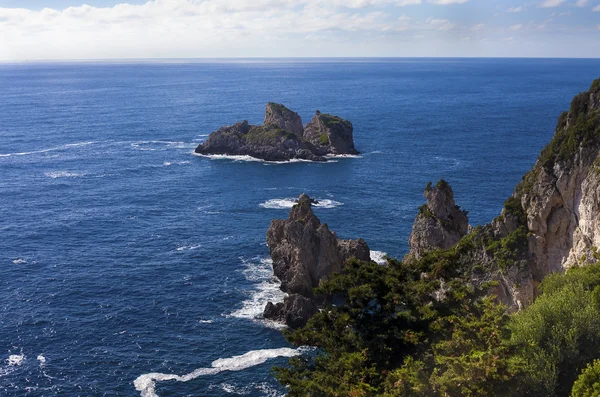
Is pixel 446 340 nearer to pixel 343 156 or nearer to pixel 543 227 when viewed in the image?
pixel 543 227

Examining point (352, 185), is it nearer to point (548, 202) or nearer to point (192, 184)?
→ point (192, 184)

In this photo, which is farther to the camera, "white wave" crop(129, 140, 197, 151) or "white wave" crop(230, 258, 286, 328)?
"white wave" crop(129, 140, 197, 151)

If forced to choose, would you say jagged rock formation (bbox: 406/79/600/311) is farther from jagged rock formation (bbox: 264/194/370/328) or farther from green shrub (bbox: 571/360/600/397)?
jagged rock formation (bbox: 264/194/370/328)

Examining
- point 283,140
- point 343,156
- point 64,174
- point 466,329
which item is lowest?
point 64,174

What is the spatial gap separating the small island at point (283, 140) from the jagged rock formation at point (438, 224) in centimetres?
8610

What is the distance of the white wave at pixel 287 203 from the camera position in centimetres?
12569

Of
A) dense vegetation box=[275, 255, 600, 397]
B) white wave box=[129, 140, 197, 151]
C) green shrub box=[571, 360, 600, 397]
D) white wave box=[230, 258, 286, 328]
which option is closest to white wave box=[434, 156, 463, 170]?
white wave box=[230, 258, 286, 328]

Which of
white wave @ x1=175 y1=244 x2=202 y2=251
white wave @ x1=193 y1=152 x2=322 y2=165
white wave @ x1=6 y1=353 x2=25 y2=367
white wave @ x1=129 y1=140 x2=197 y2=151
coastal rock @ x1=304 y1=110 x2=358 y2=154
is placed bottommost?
white wave @ x1=6 y1=353 x2=25 y2=367

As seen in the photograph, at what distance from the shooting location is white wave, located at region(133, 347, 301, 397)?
63.6 metres

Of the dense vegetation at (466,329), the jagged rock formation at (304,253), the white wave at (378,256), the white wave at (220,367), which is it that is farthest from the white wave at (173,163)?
the dense vegetation at (466,329)

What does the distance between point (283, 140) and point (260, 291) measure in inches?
3709

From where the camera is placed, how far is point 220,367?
67625 mm

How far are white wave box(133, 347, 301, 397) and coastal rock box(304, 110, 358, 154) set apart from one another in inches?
4362

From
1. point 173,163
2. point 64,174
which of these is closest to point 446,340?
point 64,174
